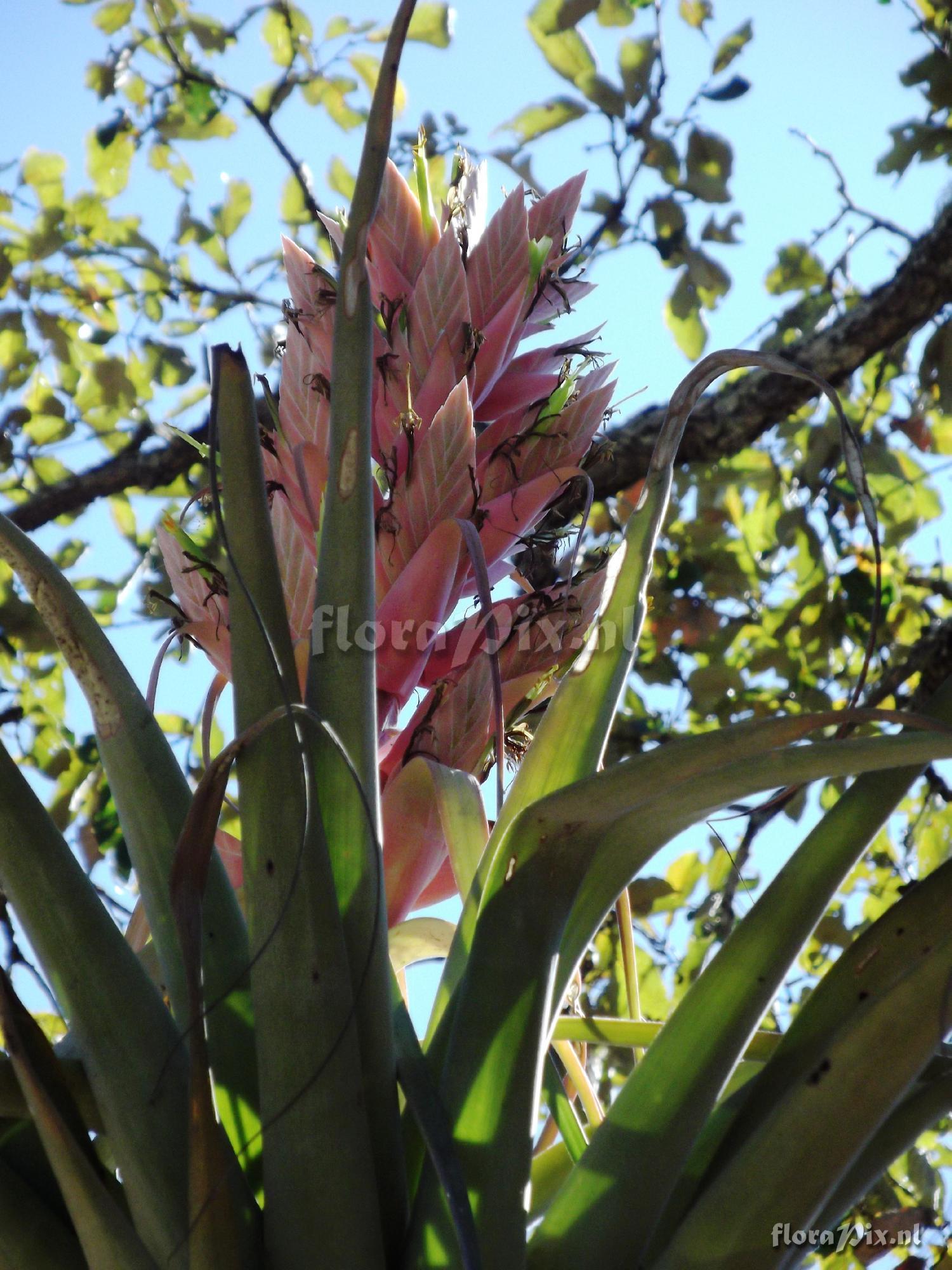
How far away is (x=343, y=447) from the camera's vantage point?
536 millimetres

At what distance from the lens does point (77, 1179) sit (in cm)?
42

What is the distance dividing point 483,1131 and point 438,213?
0.70 m

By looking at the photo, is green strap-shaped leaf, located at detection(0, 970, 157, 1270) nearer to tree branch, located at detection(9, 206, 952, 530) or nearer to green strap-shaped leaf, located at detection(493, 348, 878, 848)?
green strap-shaped leaf, located at detection(493, 348, 878, 848)

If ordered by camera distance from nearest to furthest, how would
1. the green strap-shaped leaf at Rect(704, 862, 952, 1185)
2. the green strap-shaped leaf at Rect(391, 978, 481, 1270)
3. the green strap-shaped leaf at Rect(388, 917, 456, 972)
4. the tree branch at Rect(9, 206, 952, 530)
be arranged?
1. the green strap-shaped leaf at Rect(391, 978, 481, 1270)
2. the green strap-shaped leaf at Rect(704, 862, 952, 1185)
3. the green strap-shaped leaf at Rect(388, 917, 456, 972)
4. the tree branch at Rect(9, 206, 952, 530)

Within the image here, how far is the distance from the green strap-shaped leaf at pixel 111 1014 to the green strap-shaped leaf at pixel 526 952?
108mm

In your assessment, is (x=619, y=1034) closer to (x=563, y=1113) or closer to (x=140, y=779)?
(x=563, y=1113)

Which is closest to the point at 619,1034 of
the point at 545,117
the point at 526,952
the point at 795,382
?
the point at 526,952

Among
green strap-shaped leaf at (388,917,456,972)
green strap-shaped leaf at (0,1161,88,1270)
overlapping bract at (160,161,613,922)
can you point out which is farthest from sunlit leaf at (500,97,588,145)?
green strap-shaped leaf at (0,1161,88,1270)

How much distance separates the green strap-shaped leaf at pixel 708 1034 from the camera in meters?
0.47

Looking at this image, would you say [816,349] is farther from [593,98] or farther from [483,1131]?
[483,1131]

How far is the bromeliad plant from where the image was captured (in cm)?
43

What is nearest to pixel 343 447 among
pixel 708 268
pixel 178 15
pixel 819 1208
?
pixel 819 1208

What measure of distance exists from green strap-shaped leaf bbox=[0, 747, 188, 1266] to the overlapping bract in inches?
8.4

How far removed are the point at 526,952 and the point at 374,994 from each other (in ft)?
0.23
